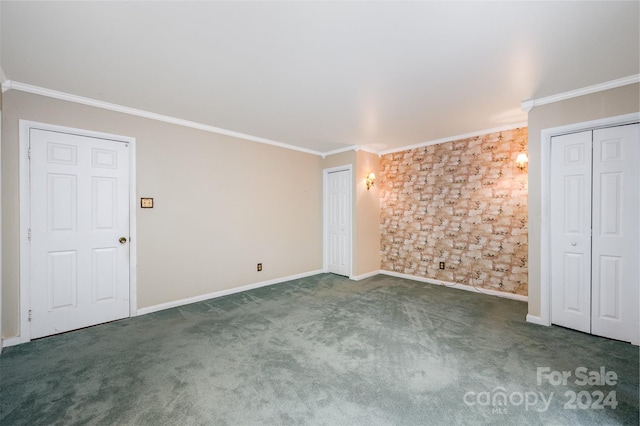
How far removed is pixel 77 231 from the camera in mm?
3057

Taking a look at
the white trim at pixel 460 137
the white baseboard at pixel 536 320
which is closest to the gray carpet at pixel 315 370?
the white baseboard at pixel 536 320

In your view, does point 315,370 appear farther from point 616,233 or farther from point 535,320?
point 616,233

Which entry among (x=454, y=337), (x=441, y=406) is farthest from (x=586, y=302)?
(x=441, y=406)

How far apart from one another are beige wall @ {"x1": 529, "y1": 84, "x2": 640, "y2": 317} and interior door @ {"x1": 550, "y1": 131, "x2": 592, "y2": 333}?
0.50ft

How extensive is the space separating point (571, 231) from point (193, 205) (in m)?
4.87

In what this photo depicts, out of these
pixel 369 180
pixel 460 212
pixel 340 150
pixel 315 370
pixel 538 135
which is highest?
pixel 340 150

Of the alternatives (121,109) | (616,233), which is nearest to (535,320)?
(616,233)

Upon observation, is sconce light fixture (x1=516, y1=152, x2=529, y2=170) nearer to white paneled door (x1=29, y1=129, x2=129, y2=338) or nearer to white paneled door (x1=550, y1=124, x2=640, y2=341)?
white paneled door (x1=550, y1=124, x2=640, y2=341)

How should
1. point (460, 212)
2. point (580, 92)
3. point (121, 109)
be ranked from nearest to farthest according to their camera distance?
point (580, 92), point (121, 109), point (460, 212)

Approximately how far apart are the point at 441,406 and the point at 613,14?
115 inches

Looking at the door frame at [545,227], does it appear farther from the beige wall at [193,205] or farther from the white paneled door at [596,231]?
the beige wall at [193,205]

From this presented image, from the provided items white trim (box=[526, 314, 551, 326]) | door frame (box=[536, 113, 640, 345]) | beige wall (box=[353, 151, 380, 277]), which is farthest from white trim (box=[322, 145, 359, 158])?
white trim (box=[526, 314, 551, 326])

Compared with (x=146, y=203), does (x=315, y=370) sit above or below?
below

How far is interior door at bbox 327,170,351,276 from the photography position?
538cm
